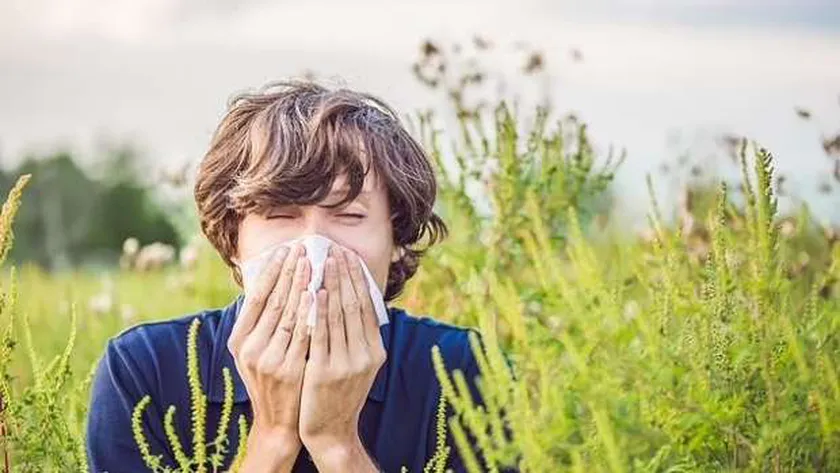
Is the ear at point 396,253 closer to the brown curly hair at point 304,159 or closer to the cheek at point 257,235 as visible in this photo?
the brown curly hair at point 304,159

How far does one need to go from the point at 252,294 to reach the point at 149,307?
4.18 meters

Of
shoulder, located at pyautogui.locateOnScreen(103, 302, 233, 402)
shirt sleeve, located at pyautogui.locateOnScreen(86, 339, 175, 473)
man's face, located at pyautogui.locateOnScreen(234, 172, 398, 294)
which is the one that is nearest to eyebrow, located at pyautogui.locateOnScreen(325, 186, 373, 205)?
man's face, located at pyautogui.locateOnScreen(234, 172, 398, 294)

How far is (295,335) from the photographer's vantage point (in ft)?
8.95

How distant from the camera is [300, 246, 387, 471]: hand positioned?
8.96ft

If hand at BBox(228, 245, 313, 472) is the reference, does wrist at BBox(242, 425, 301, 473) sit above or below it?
below

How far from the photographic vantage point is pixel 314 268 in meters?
2.73

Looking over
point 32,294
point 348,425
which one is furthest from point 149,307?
point 348,425

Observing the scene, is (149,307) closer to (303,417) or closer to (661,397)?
(303,417)

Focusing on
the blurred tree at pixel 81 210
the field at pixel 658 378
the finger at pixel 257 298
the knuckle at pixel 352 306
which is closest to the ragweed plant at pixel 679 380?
the field at pixel 658 378

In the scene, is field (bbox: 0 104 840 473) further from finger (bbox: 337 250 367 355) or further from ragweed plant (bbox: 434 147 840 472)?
finger (bbox: 337 250 367 355)

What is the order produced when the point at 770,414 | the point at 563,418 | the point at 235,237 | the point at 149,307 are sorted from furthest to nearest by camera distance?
the point at 149,307 → the point at 235,237 → the point at 770,414 → the point at 563,418

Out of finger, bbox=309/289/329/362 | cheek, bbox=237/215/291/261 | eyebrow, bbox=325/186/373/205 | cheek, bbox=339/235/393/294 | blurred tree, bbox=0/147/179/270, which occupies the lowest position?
blurred tree, bbox=0/147/179/270

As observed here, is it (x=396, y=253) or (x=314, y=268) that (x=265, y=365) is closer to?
(x=314, y=268)

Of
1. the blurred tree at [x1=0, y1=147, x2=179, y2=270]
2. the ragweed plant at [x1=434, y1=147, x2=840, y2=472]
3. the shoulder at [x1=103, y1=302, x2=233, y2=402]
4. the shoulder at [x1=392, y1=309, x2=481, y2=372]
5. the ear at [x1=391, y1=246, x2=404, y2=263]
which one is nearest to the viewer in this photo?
the ragweed plant at [x1=434, y1=147, x2=840, y2=472]
